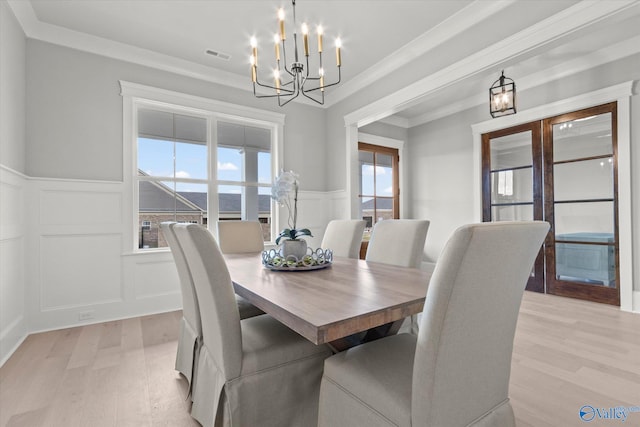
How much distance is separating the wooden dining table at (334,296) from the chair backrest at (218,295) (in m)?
0.11

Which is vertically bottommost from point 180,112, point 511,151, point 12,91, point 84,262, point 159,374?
point 159,374

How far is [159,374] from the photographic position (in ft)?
6.43

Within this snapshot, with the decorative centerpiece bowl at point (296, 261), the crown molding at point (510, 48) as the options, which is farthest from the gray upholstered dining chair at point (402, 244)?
the crown molding at point (510, 48)

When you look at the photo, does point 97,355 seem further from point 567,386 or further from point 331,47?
point 331,47

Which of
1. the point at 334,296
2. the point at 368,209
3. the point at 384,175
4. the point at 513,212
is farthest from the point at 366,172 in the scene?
the point at 334,296

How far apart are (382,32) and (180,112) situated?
231cm

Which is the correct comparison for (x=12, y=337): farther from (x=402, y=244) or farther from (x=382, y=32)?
(x=382, y=32)

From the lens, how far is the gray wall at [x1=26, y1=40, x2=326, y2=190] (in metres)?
2.73

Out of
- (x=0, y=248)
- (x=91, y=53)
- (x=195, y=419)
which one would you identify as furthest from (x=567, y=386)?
(x=91, y=53)

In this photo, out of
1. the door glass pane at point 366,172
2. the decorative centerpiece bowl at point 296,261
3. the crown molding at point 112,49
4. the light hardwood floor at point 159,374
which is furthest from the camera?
the door glass pane at point 366,172

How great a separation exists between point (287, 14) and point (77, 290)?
3.10 m

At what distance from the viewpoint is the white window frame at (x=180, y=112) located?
312 cm

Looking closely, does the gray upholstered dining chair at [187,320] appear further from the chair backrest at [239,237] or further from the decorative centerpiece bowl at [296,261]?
the chair backrest at [239,237]

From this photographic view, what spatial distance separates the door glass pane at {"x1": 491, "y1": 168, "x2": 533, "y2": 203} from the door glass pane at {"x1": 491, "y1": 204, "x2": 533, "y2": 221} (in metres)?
0.08
